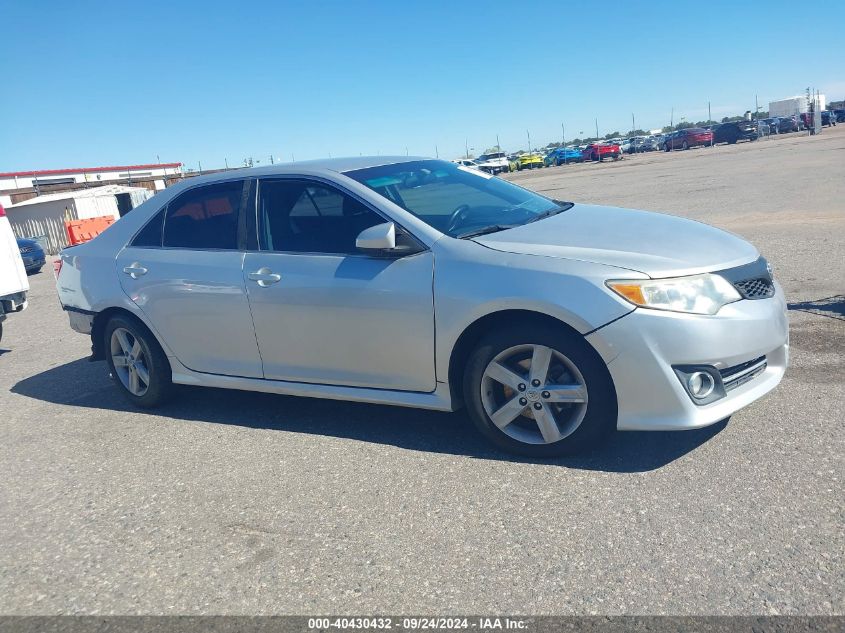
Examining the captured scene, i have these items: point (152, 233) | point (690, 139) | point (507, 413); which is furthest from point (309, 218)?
point (690, 139)

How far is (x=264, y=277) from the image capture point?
467 centimetres

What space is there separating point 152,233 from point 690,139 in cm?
6229

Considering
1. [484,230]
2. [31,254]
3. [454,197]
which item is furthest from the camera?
[31,254]

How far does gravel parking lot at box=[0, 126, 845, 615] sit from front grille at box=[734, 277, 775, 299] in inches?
29.6

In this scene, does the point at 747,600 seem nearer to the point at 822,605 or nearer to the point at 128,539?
the point at 822,605

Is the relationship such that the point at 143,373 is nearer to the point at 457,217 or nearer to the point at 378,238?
the point at 378,238

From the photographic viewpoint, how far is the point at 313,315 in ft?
14.7

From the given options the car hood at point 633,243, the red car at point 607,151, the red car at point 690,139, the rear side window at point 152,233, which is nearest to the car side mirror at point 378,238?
the car hood at point 633,243

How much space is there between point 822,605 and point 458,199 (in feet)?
10.1


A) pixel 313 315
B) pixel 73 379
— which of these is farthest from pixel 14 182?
pixel 313 315

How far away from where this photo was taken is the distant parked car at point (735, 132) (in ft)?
194

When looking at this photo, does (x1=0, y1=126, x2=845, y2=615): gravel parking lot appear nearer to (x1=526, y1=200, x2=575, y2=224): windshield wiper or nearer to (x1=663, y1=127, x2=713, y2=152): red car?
(x1=526, y1=200, x2=575, y2=224): windshield wiper

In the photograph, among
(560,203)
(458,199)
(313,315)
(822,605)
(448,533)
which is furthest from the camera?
(560,203)

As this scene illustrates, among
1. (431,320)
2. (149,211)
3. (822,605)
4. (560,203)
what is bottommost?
(822,605)
